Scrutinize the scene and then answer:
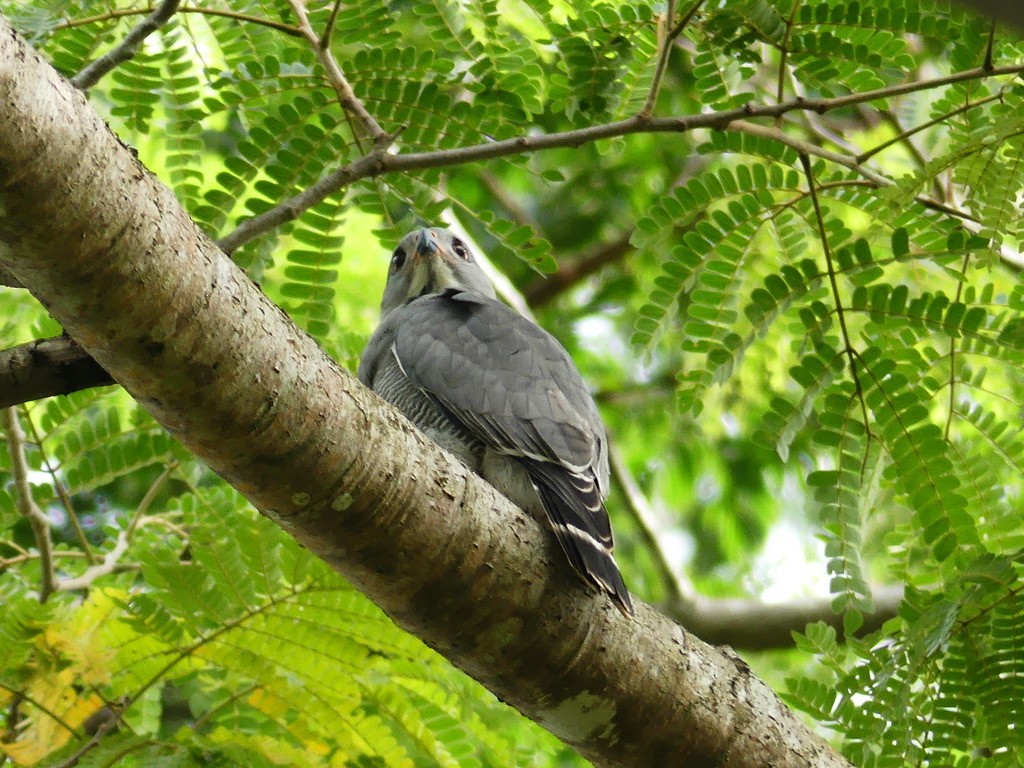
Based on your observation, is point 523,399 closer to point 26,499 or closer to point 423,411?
point 423,411

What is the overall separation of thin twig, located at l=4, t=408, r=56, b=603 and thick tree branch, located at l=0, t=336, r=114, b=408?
1.12 metres

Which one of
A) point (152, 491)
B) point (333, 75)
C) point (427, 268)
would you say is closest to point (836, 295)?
point (333, 75)

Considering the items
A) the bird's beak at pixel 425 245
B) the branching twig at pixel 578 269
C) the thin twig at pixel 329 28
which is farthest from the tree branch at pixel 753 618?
the thin twig at pixel 329 28

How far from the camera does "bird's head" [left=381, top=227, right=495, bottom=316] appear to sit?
4.98 metres

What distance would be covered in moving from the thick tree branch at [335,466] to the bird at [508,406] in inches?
7.6

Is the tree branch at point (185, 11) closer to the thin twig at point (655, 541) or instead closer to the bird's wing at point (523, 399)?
the bird's wing at point (523, 399)

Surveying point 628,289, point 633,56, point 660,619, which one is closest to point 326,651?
point 660,619

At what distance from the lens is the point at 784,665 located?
744 centimetres

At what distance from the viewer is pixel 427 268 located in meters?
5.03

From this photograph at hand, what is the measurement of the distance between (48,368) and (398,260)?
2.88 metres

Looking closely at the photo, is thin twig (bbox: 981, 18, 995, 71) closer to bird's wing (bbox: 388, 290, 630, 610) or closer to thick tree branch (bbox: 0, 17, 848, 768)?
bird's wing (bbox: 388, 290, 630, 610)

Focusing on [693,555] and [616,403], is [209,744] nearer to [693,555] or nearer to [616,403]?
[616,403]

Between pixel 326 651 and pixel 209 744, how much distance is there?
0.44 m

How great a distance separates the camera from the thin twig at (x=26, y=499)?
352cm
